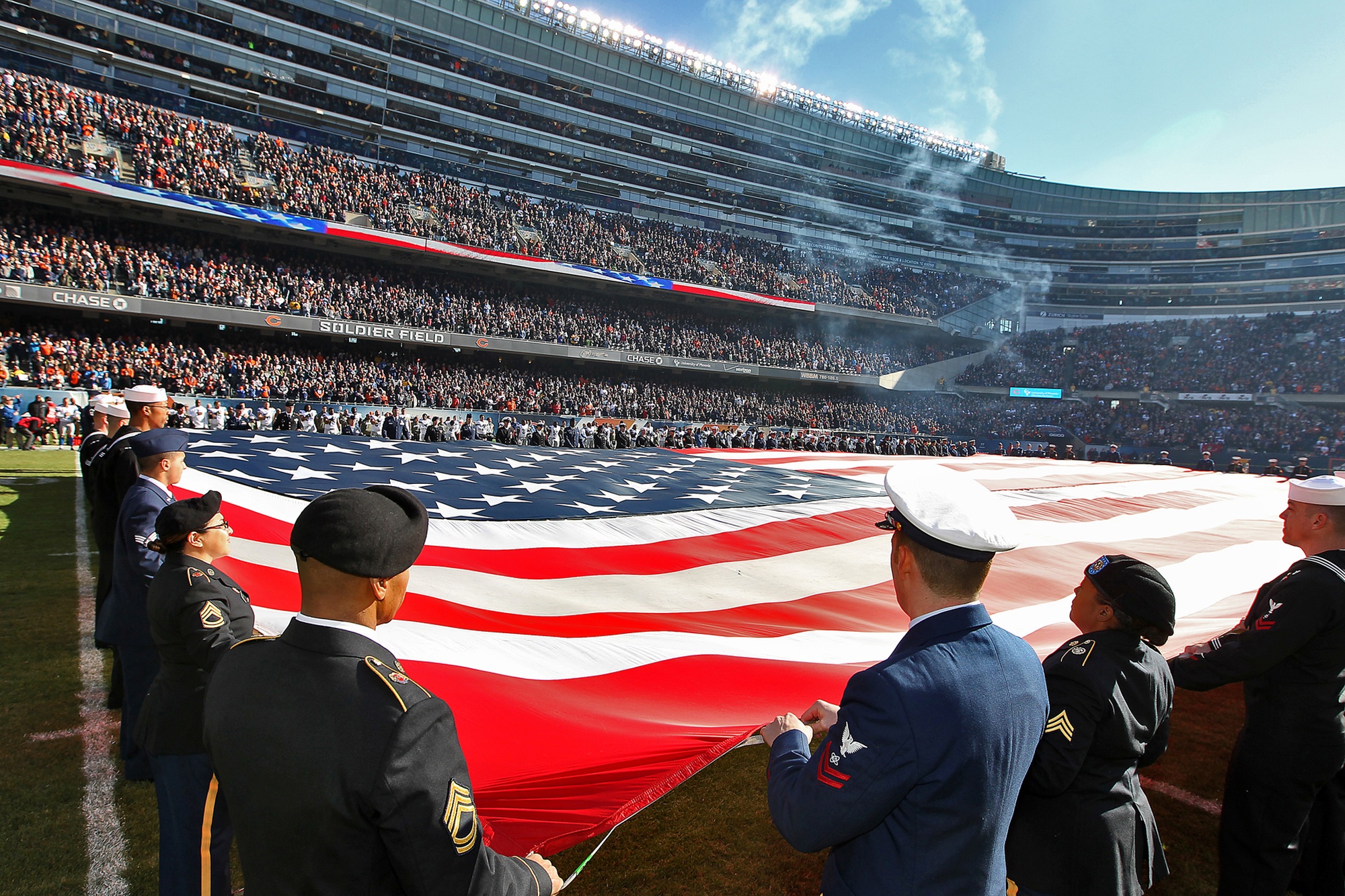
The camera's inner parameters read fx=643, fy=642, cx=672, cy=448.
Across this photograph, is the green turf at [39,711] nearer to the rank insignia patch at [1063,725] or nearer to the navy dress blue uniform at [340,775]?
the navy dress blue uniform at [340,775]

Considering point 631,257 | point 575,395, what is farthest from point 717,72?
point 575,395

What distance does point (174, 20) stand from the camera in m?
28.8

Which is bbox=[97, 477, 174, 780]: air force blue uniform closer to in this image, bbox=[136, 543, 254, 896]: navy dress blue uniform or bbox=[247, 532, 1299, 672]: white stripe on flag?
bbox=[247, 532, 1299, 672]: white stripe on flag

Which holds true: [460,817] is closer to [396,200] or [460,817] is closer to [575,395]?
[575,395]

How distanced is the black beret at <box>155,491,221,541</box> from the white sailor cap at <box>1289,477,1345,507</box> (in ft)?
14.3

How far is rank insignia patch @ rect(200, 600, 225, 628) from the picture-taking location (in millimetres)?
2279

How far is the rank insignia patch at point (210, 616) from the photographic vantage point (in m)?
2.28

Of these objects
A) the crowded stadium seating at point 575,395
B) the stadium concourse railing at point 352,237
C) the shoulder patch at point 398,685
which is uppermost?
the stadium concourse railing at point 352,237

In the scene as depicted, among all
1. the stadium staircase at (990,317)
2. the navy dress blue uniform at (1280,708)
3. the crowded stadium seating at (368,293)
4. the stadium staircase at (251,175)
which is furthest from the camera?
the stadium staircase at (990,317)

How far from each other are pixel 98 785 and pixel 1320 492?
6035mm

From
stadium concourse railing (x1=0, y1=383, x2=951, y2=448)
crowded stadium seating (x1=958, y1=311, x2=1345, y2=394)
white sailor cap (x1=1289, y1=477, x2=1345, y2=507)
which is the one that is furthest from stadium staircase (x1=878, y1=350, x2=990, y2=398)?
white sailor cap (x1=1289, y1=477, x2=1345, y2=507)

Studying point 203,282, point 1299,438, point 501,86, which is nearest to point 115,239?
point 203,282

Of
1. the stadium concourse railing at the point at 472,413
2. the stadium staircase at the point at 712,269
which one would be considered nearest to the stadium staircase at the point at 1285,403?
the stadium concourse railing at the point at 472,413

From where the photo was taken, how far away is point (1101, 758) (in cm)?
189
